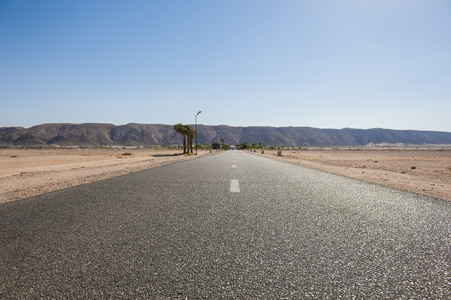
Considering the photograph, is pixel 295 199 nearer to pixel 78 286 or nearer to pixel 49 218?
pixel 78 286

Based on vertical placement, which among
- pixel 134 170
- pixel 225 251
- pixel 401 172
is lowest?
pixel 401 172

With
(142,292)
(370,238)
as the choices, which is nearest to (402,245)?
(370,238)

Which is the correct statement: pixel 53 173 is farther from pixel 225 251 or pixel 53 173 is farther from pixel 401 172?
pixel 401 172

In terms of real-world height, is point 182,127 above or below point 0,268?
above

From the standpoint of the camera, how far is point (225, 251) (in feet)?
7.95

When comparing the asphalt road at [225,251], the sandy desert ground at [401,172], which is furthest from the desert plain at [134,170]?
the asphalt road at [225,251]

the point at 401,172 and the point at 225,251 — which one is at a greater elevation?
the point at 225,251

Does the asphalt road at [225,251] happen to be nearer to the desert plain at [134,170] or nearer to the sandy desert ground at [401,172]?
the desert plain at [134,170]

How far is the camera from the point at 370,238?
284 cm

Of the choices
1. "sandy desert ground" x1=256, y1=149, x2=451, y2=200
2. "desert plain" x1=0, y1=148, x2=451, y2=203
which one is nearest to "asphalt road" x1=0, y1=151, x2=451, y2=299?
"desert plain" x1=0, y1=148, x2=451, y2=203

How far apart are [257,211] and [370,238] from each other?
1.71 m

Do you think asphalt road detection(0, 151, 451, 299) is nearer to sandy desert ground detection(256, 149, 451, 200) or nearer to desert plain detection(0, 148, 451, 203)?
desert plain detection(0, 148, 451, 203)

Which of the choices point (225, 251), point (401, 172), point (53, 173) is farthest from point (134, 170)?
point (401, 172)

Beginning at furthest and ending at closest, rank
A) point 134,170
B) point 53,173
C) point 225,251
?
point 53,173 < point 134,170 < point 225,251
